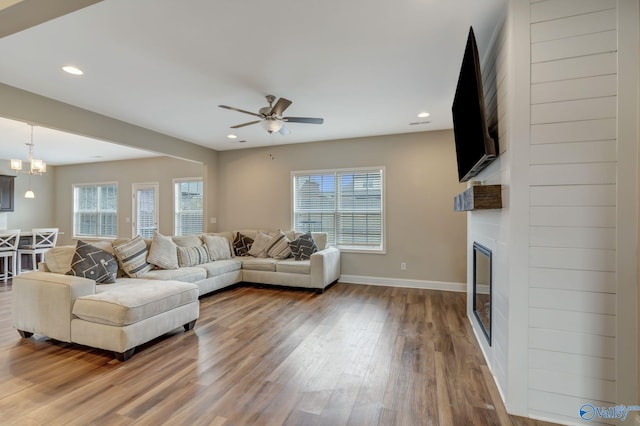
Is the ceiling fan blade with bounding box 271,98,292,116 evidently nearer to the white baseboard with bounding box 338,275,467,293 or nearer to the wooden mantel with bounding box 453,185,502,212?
the wooden mantel with bounding box 453,185,502,212

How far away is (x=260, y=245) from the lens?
564cm

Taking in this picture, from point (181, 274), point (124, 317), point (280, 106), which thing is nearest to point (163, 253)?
point (181, 274)

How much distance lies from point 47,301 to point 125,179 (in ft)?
19.7

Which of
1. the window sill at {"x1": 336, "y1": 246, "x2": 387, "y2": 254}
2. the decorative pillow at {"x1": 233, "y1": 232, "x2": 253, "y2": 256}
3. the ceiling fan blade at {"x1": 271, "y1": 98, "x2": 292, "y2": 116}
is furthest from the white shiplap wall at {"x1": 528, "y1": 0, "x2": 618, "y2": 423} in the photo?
the decorative pillow at {"x1": 233, "y1": 232, "x2": 253, "y2": 256}

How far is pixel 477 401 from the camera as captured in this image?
79.7 inches

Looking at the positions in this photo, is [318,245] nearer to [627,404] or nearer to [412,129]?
[412,129]

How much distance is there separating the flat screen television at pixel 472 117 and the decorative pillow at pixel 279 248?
11.1ft

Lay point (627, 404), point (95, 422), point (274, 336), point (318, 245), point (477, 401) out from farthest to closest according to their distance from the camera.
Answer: point (318, 245) → point (274, 336) → point (477, 401) → point (95, 422) → point (627, 404)

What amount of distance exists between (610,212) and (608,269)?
12.9 inches

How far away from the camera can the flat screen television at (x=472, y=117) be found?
1958 mm

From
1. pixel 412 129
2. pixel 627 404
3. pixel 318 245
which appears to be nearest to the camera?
pixel 627 404

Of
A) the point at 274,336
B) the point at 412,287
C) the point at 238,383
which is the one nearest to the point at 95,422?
the point at 238,383

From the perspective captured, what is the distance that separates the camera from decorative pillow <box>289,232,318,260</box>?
5203 mm

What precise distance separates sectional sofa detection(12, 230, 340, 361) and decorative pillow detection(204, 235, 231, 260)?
0.63 feet
